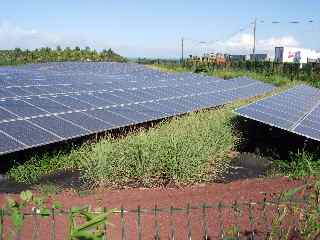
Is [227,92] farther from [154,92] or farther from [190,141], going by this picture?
[190,141]

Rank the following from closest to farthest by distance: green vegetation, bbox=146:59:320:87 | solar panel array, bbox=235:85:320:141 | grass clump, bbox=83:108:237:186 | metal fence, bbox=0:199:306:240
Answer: metal fence, bbox=0:199:306:240
grass clump, bbox=83:108:237:186
solar panel array, bbox=235:85:320:141
green vegetation, bbox=146:59:320:87

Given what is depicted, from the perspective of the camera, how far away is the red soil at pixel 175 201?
7.04 m

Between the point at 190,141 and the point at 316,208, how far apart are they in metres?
5.31

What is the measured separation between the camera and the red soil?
704 centimetres

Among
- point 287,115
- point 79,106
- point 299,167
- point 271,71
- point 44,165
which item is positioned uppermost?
point 79,106

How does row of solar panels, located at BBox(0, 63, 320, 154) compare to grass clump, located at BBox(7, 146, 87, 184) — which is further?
row of solar panels, located at BBox(0, 63, 320, 154)

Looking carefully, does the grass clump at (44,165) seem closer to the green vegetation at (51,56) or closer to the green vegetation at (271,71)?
the green vegetation at (271,71)

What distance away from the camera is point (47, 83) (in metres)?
20.0

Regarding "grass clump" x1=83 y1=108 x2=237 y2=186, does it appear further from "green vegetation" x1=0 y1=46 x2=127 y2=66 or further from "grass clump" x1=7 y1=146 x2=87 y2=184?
"green vegetation" x1=0 y1=46 x2=127 y2=66

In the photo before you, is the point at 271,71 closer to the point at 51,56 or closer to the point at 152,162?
the point at 51,56

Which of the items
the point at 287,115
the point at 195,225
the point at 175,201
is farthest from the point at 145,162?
the point at 287,115

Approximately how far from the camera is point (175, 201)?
875 cm

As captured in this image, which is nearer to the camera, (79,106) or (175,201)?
(175,201)

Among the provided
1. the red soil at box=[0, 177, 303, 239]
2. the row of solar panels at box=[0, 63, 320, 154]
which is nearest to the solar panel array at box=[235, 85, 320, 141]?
the row of solar panels at box=[0, 63, 320, 154]
